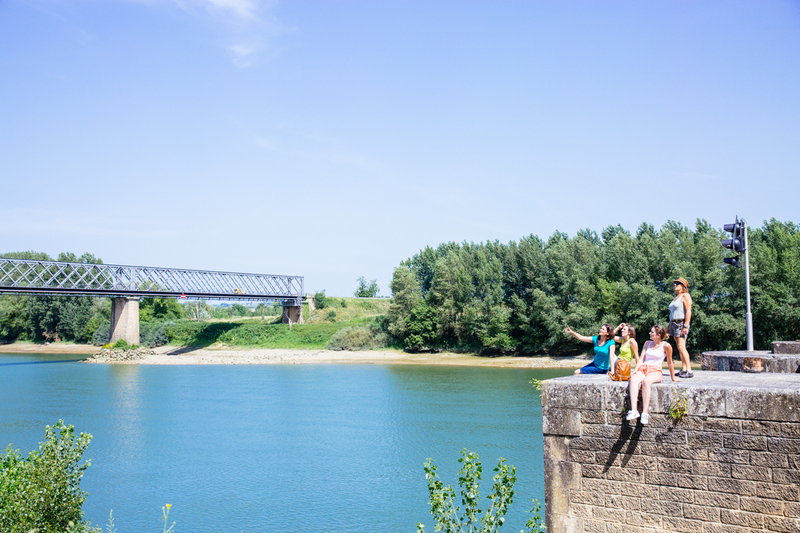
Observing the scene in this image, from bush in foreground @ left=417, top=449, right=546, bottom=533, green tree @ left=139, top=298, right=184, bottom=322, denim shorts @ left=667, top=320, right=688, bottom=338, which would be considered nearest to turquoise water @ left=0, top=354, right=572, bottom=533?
bush in foreground @ left=417, top=449, right=546, bottom=533

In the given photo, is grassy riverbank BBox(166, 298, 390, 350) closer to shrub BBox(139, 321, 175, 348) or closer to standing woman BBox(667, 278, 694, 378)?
shrub BBox(139, 321, 175, 348)

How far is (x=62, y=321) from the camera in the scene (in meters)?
79.2

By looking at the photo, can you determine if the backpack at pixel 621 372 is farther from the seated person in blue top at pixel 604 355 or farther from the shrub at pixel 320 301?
the shrub at pixel 320 301

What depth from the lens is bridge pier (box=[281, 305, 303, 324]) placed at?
83.2 metres

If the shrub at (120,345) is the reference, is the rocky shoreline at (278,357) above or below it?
below

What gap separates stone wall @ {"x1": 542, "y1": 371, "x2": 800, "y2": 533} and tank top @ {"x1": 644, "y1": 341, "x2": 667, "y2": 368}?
10.6 inches

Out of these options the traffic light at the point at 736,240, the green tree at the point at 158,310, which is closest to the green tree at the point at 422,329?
the green tree at the point at 158,310

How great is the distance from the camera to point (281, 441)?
23984 mm

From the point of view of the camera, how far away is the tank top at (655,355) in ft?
21.8

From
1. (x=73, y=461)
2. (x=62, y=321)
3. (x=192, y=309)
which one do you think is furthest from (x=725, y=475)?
(x=192, y=309)

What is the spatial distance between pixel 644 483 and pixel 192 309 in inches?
4545

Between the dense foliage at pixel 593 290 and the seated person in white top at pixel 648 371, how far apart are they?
39.4 m

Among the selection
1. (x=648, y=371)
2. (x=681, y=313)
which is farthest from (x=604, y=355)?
(x=648, y=371)

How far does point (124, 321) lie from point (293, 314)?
23.5m
